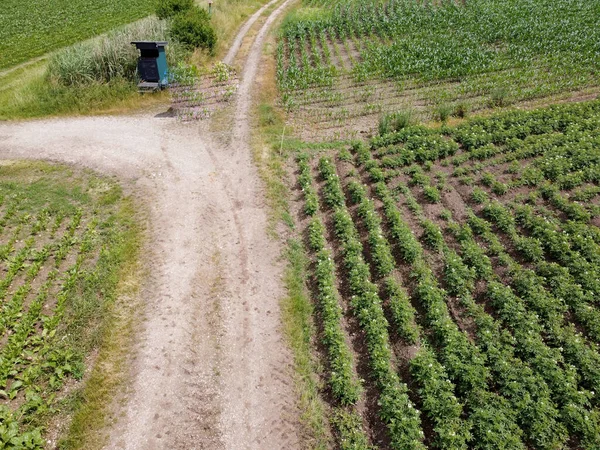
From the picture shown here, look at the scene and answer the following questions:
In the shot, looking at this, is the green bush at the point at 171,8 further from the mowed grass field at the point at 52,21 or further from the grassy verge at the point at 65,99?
the grassy verge at the point at 65,99

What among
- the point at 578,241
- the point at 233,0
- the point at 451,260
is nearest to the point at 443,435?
the point at 451,260

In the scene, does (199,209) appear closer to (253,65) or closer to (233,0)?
(253,65)

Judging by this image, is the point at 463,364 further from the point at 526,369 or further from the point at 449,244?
the point at 449,244

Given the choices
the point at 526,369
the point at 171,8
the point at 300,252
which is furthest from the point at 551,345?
the point at 171,8

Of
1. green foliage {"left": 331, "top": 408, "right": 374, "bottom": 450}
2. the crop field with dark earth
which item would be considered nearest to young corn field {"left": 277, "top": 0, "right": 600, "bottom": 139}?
the crop field with dark earth

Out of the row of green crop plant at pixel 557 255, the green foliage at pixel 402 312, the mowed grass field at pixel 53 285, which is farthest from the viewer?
the row of green crop plant at pixel 557 255

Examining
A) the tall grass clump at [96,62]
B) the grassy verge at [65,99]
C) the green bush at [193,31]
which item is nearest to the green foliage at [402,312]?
the grassy verge at [65,99]

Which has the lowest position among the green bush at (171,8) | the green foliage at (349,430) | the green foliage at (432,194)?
the green foliage at (349,430)
